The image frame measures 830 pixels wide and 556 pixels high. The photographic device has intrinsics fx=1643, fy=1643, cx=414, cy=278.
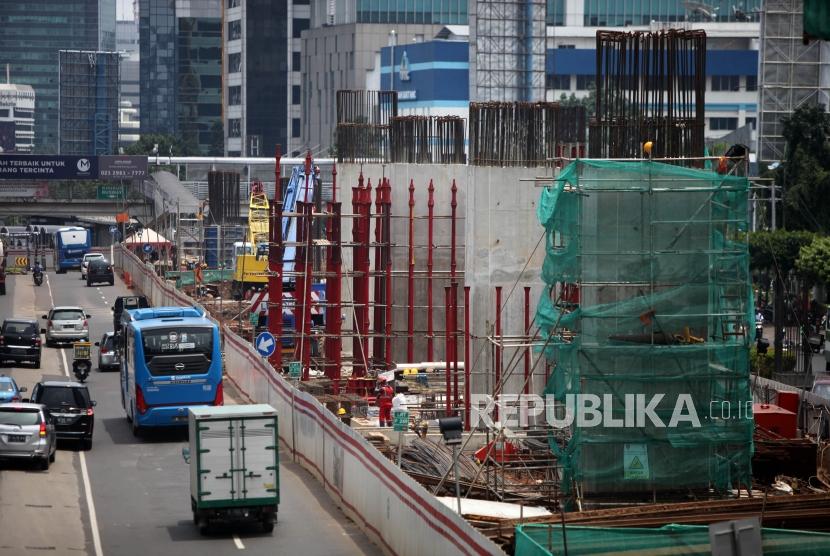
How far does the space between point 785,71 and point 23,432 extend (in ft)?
179

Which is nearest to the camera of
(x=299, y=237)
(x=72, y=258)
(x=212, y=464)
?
(x=212, y=464)

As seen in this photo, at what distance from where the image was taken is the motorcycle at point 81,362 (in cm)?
4831

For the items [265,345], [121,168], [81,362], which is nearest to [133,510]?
[265,345]

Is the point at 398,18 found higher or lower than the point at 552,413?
higher

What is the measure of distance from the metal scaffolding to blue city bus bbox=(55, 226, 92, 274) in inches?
1748

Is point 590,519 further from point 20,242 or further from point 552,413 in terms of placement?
point 20,242

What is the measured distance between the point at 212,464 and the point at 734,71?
126 m

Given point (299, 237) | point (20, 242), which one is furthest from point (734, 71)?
point (299, 237)

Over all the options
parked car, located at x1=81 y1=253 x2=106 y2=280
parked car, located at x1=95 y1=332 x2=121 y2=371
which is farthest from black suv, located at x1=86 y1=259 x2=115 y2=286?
parked car, located at x1=95 y1=332 x2=121 y2=371

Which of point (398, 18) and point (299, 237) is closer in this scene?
point (299, 237)

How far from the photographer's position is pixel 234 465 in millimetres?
25609

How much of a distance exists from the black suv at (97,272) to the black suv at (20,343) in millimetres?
33988

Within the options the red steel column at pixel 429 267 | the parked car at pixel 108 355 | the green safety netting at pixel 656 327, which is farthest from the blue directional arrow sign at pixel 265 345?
the green safety netting at pixel 656 327

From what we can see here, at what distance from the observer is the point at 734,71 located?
146 m
